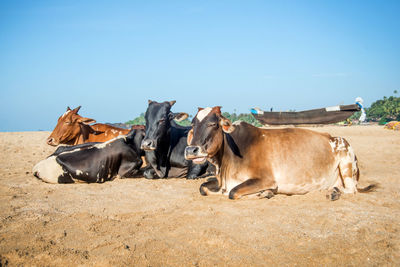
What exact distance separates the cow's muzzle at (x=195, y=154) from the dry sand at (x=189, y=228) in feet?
2.21

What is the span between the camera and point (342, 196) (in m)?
4.82

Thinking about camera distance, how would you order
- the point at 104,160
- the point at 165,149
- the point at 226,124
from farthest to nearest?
the point at 165,149 → the point at 104,160 → the point at 226,124

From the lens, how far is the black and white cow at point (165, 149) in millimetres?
6539

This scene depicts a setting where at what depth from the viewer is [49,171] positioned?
6.33 metres

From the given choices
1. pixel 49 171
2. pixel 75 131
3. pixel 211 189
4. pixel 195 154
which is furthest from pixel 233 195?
pixel 75 131

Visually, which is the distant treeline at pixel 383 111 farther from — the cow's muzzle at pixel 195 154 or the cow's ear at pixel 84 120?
the cow's muzzle at pixel 195 154

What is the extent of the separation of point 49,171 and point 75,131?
2423 mm

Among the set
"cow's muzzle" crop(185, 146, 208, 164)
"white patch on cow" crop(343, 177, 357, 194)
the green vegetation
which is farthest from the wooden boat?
the green vegetation

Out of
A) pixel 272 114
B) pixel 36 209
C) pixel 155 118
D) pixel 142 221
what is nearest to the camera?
pixel 142 221

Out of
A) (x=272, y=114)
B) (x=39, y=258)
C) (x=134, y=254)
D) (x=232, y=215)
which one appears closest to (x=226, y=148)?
(x=232, y=215)

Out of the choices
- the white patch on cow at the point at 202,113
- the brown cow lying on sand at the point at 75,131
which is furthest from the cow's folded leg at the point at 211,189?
the brown cow lying on sand at the point at 75,131

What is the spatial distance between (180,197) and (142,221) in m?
1.27

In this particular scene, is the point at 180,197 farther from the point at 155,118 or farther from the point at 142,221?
the point at 155,118

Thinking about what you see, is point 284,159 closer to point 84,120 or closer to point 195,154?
point 195,154
